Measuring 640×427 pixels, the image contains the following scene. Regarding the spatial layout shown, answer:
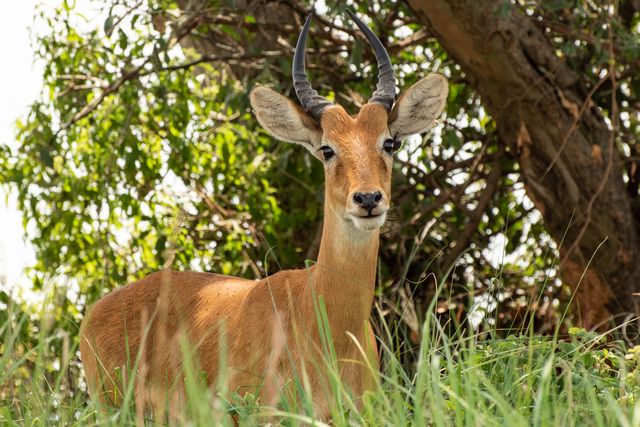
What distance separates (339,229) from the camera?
511cm

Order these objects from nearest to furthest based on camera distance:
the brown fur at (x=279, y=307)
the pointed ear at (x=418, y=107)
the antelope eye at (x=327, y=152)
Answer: the brown fur at (x=279, y=307) < the antelope eye at (x=327, y=152) < the pointed ear at (x=418, y=107)

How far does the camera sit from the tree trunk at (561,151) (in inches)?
300

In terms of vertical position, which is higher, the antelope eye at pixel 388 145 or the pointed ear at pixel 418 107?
the pointed ear at pixel 418 107

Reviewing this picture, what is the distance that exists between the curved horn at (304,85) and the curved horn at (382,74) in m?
0.25

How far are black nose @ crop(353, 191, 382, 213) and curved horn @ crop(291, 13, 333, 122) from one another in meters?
0.87

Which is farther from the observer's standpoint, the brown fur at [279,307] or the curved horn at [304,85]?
the curved horn at [304,85]

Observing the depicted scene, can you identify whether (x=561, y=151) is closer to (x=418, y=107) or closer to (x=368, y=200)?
(x=418, y=107)

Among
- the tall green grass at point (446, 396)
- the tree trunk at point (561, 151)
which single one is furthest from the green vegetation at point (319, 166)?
the tall green grass at point (446, 396)

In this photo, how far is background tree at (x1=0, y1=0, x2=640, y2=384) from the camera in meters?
7.73

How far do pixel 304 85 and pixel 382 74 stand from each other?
1.29ft

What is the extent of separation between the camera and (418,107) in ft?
19.4

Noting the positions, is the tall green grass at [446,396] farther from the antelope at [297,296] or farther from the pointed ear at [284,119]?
the pointed ear at [284,119]

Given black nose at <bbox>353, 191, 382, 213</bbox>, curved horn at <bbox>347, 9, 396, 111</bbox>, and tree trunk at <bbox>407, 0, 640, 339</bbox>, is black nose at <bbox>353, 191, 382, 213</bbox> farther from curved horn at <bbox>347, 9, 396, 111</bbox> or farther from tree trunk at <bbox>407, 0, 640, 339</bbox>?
tree trunk at <bbox>407, 0, 640, 339</bbox>

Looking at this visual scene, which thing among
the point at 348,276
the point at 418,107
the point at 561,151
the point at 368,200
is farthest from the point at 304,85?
the point at 561,151
